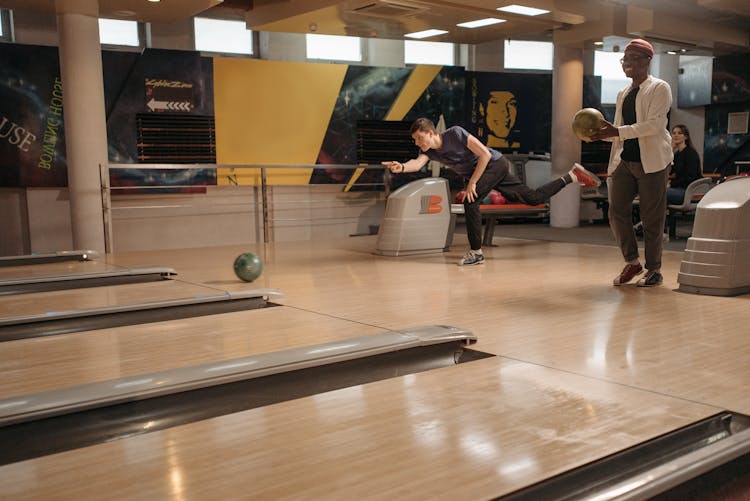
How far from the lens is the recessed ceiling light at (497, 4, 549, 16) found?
23.7 ft

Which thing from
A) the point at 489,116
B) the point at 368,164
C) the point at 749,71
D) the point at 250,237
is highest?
the point at 749,71

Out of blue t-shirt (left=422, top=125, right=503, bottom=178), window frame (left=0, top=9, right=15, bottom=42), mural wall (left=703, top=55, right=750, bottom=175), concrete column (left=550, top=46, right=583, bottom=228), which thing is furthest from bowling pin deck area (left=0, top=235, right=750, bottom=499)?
mural wall (left=703, top=55, right=750, bottom=175)

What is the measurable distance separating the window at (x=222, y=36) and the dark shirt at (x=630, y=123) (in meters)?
6.50

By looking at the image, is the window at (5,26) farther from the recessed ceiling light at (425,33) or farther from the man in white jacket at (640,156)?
the man in white jacket at (640,156)

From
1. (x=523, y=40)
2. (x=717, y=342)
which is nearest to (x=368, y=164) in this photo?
(x=523, y=40)

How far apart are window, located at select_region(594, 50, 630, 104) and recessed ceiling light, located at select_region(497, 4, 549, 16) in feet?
15.0

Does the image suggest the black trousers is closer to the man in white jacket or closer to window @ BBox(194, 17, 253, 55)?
the man in white jacket

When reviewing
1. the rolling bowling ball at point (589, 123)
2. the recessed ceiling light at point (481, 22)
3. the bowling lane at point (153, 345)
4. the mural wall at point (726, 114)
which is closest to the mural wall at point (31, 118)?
the recessed ceiling light at point (481, 22)

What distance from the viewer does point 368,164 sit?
8.46 metres

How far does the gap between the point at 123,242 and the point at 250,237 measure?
1398 mm

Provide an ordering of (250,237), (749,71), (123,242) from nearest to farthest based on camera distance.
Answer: (123,242), (250,237), (749,71)

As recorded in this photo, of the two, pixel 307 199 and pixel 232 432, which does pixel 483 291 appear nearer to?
pixel 232 432

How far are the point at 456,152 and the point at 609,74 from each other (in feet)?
25.4

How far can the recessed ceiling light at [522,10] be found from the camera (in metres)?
7.21
